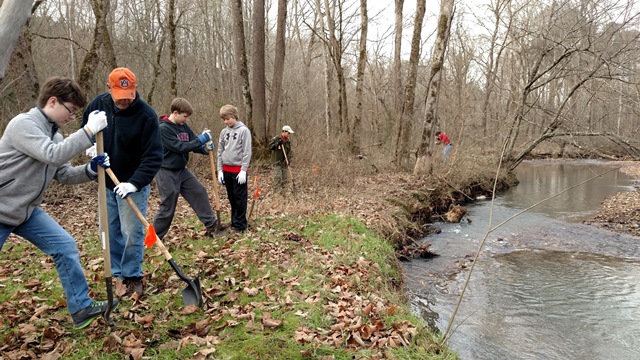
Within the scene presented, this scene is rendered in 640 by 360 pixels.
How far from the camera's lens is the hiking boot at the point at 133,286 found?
159 inches

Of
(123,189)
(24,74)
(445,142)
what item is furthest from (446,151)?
(123,189)

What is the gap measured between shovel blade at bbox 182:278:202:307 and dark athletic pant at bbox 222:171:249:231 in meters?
2.23

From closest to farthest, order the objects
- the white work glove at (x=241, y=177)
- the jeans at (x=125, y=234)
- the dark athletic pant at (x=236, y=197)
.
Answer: the jeans at (x=125, y=234), the white work glove at (x=241, y=177), the dark athletic pant at (x=236, y=197)

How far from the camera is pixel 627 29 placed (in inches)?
422

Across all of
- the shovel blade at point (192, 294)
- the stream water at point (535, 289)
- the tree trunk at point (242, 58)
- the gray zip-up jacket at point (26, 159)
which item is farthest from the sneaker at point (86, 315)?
the tree trunk at point (242, 58)

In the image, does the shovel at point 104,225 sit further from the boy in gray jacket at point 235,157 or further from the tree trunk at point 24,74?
the tree trunk at point 24,74

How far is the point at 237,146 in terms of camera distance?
599 cm

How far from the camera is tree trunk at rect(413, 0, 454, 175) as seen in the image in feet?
40.3

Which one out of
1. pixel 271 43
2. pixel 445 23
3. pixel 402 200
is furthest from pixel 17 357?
pixel 271 43

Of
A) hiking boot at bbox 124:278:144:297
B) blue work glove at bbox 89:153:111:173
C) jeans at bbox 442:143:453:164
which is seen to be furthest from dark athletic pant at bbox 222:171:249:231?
jeans at bbox 442:143:453:164

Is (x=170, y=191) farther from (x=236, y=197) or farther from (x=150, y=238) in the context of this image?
(x=150, y=238)

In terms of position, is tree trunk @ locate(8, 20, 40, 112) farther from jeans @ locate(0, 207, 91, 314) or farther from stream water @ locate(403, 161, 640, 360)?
stream water @ locate(403, 161, 640, 360)

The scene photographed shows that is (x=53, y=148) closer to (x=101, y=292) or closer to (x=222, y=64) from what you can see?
(x=101, y=292)

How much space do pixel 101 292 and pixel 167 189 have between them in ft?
5.07
